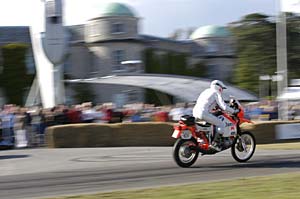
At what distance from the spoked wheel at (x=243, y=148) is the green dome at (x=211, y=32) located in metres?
74.3

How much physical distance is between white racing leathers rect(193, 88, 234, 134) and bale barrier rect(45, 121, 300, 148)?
7420mm

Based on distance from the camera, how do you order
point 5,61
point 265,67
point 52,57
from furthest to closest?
1. point 265,67
2. point 5,61
3. point 52,57

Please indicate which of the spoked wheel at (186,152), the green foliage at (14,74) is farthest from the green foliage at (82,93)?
the spoked wheel at (186,152)

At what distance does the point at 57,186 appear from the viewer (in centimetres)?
1155

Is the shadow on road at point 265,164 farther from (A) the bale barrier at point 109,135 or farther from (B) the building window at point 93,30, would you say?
(B) the building window at point 93,30

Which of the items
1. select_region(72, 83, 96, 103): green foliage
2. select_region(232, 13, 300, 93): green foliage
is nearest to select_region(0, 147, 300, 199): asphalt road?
select_region(72, 83, 96, 103): green foliage

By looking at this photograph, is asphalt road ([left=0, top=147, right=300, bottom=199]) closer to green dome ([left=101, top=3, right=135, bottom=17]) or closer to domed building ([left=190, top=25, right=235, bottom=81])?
green dome ([left=101, top=3, right=135, bottom=17])

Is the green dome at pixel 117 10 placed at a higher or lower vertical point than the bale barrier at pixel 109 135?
higher

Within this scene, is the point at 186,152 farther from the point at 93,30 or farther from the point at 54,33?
the point at 93,30

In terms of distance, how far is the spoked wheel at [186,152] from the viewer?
45.5 ft

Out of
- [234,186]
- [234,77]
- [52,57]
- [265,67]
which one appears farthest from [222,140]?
[234,77]

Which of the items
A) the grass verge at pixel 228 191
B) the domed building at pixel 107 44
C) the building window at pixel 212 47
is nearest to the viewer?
the grass verge at pixel 228 191

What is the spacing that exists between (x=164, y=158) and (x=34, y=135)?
6792 millimetres

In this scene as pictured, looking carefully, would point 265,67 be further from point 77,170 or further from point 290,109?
point 77,170
